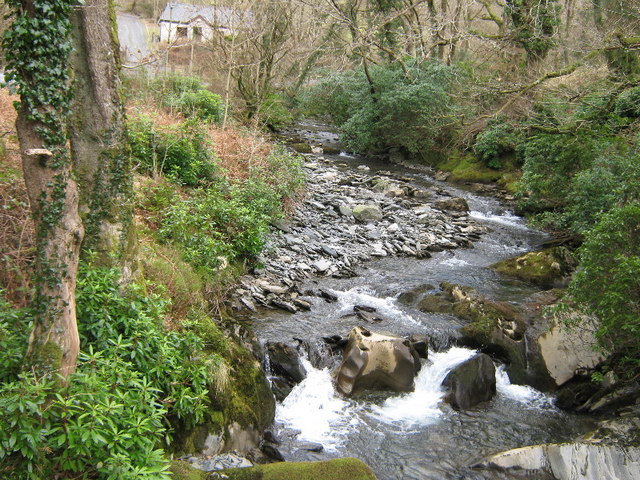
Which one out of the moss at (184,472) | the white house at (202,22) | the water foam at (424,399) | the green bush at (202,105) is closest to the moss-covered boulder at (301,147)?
the white house at (202,22)

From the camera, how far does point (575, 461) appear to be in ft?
21.5

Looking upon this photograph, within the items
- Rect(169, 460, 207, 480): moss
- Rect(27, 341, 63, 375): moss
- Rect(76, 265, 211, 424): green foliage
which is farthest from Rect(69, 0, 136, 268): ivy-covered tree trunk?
Rect(169, 460, 207, 480): moss

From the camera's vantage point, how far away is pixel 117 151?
6441 mm

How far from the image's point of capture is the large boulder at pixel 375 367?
8.43 m

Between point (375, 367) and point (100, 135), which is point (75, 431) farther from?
point (375, 367)

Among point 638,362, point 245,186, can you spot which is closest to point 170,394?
point 638,362

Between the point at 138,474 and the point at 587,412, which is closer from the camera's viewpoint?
the point at 138,474

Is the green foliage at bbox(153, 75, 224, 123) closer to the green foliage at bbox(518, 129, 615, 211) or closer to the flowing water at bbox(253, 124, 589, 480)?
the flowing water at bbox(253, 124, 589, 480)

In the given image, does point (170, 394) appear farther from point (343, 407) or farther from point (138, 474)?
point (343, 407)

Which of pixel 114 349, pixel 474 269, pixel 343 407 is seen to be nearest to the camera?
pixel 114 349

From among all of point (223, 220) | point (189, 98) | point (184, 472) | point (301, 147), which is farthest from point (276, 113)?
point (184, 472)

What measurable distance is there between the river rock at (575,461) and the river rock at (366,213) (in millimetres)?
10199

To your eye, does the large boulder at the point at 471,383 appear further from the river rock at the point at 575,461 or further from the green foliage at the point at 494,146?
the green foliage at the point at 494,146

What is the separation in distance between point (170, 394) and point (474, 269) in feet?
32.2
